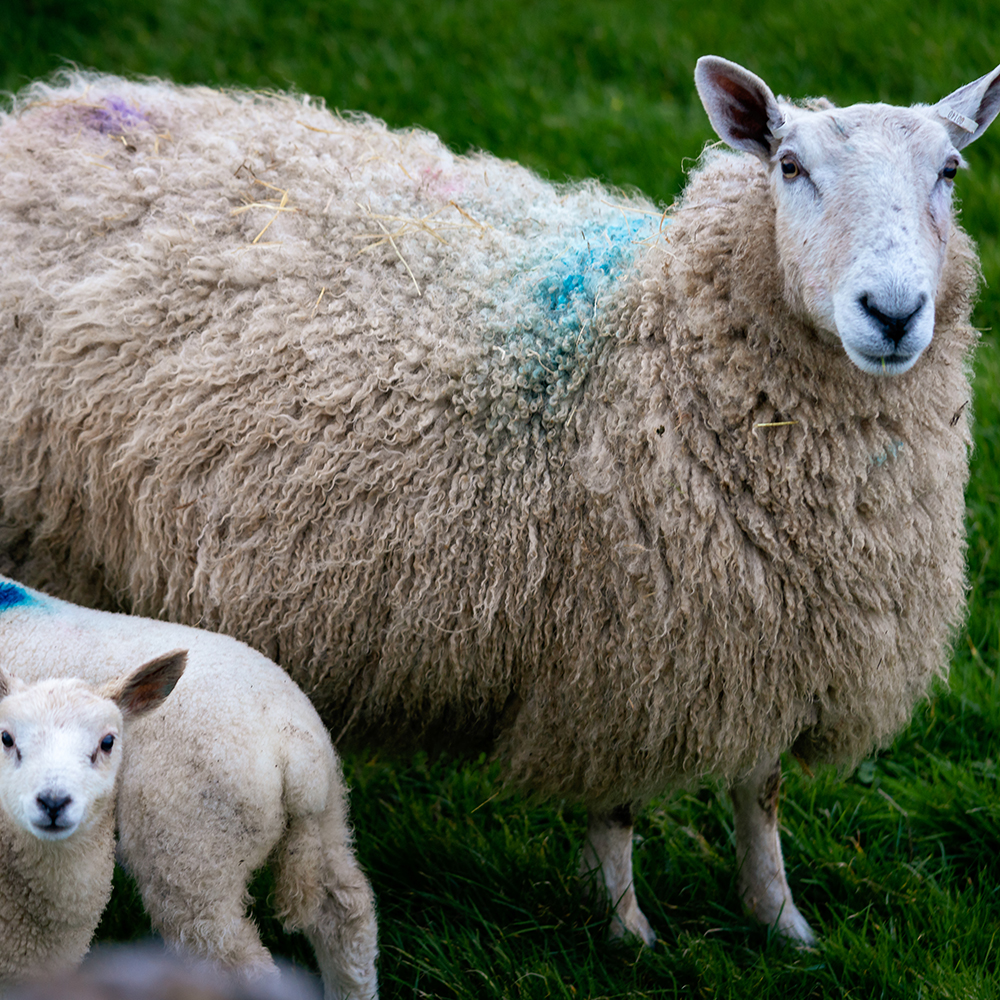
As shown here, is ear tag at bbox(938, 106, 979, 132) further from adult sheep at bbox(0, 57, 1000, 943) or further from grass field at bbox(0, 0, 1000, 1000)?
grass field at bbox(0, 0, 1000, 1000)

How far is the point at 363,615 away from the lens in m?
2.89

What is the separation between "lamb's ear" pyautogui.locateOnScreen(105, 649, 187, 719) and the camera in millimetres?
2275

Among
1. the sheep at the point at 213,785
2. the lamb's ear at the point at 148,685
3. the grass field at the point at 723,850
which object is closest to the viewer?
the lamb's ear at the point at 148,685

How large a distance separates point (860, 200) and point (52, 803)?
79.3 inches

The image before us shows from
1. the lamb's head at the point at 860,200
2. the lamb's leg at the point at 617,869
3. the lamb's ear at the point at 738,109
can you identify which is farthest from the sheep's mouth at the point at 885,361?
the lamb's leg at the point at 617,869

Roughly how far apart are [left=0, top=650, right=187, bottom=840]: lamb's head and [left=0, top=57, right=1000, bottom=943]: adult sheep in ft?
2.05

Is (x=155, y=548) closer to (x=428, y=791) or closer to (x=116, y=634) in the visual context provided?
(x=116, y=634)

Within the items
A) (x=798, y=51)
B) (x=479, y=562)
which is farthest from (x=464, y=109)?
(x=479, y=562)

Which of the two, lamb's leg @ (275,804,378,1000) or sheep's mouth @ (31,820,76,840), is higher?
sheep's mouth @ (31,820,76,840)

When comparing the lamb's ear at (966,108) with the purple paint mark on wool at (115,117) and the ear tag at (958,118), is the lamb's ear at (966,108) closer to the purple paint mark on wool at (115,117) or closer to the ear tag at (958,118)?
the ear tag at (958,118)

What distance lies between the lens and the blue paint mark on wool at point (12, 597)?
2706mm

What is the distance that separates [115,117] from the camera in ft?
11.3

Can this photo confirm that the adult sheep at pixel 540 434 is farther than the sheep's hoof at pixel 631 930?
No

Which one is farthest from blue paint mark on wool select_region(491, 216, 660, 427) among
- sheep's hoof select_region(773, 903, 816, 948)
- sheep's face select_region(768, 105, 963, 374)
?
sheep's hoof select_region(773, 903, 816, 948)
